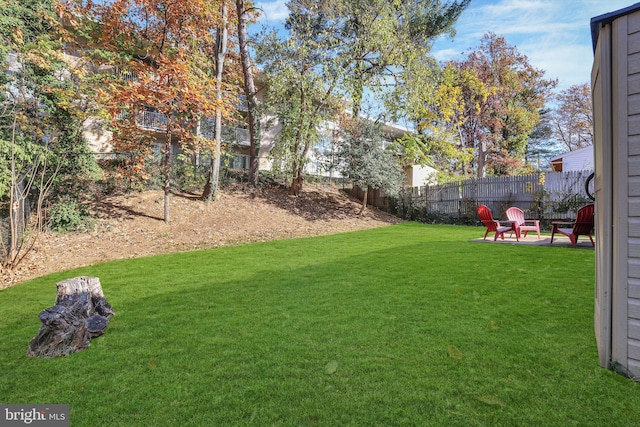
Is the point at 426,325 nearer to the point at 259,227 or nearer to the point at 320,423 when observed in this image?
the point at 320,423

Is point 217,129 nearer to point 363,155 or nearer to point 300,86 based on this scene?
point 300,86

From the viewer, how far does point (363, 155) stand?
13875mm

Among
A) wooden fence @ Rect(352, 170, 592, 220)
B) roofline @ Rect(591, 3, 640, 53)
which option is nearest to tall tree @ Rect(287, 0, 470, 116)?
wooden fence @ Rect(352, 170, 592, 220)

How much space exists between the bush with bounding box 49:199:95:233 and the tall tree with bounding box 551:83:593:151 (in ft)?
103

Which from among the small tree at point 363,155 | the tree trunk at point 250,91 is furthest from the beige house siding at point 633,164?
the tree trunk at point 250,91

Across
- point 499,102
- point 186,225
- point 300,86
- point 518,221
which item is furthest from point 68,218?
point 499,102

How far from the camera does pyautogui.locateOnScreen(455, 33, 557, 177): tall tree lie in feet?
69.9

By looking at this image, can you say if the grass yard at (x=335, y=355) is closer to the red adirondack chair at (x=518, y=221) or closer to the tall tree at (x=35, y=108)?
the red adirondack chair at (x=518, y=221)

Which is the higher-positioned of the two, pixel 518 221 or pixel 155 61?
pixel 155 61

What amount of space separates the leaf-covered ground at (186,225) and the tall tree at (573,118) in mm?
22674

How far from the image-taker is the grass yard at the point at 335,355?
6.75ft

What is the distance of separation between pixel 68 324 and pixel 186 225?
25.1 feet

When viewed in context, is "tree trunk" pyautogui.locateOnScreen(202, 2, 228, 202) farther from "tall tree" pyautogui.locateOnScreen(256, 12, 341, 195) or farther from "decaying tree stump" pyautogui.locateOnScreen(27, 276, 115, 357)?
"decaying tree stump" pyautogui.locateOnScreen(27, 276, 115, 357)

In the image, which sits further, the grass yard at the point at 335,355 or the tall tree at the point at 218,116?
the tall tree at the point at 218,116
